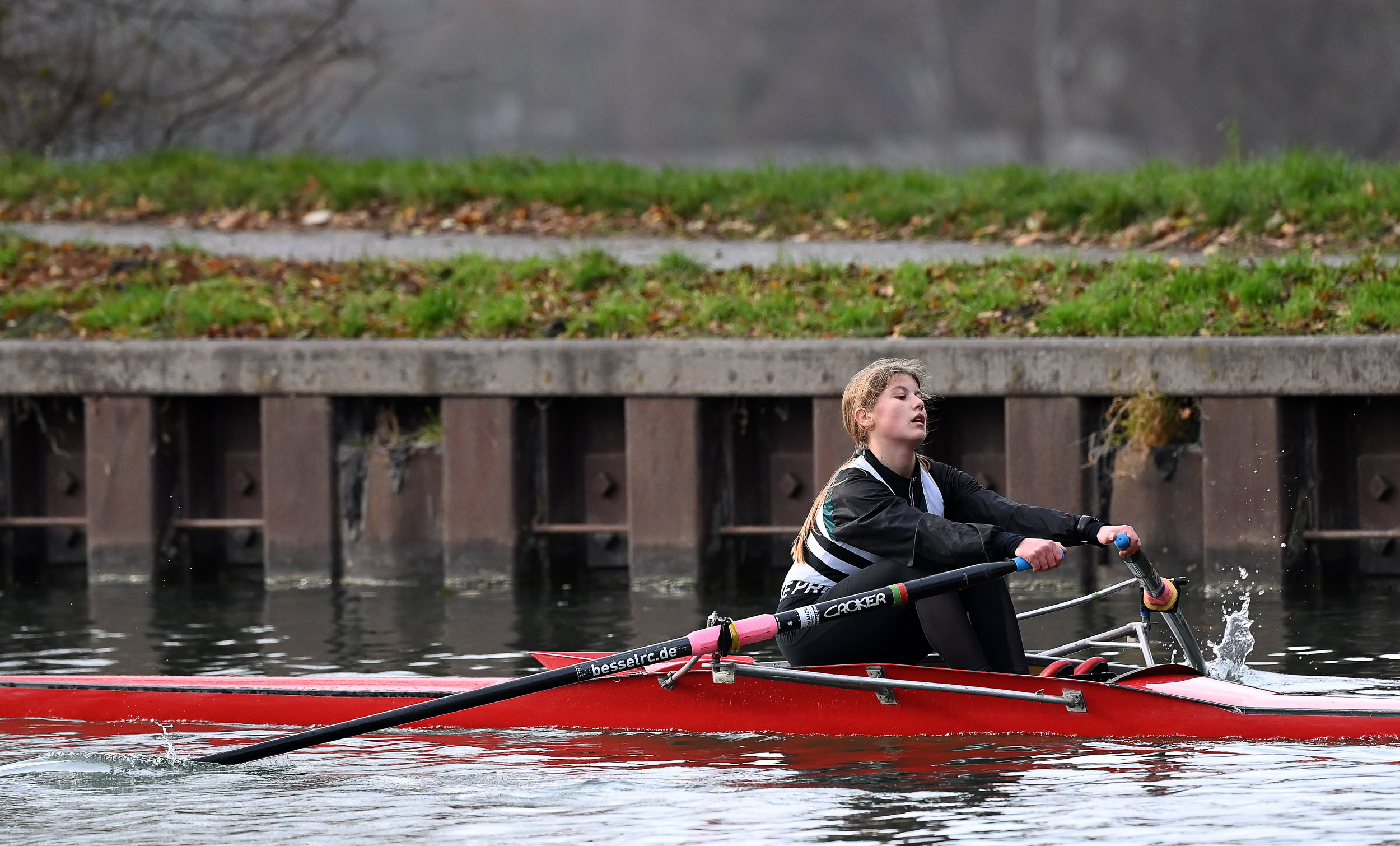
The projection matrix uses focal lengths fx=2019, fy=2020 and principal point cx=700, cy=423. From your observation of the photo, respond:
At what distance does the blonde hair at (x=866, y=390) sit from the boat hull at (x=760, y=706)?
23.0 inches

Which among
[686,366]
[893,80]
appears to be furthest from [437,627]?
[893,80]

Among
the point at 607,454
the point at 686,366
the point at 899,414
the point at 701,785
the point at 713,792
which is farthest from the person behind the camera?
the point at 607,454

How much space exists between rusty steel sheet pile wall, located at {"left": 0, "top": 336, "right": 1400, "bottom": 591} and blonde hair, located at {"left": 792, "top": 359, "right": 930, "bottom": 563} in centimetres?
323

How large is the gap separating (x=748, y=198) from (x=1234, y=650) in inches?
269

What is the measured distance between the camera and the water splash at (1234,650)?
757cm

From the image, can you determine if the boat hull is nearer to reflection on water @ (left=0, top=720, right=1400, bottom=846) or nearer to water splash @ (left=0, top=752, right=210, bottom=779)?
reflection on water @ (left=0, top=720, right=1400, bottom=846)

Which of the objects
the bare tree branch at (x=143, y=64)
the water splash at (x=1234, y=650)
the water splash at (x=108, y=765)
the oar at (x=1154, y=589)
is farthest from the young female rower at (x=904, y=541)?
the bare tree branch at (x=143, y=64)

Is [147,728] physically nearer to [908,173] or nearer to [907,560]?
[907,560]

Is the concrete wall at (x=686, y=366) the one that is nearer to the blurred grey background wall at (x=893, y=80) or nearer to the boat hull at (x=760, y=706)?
the boat hull at (x=760, y=706)

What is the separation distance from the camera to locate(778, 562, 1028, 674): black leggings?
7004 mm

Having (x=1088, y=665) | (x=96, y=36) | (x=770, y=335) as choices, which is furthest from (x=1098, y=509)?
(x=96, y=36)

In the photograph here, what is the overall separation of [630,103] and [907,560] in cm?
4851

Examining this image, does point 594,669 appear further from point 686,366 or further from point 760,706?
point 686,366

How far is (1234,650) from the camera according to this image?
26.7 feet
